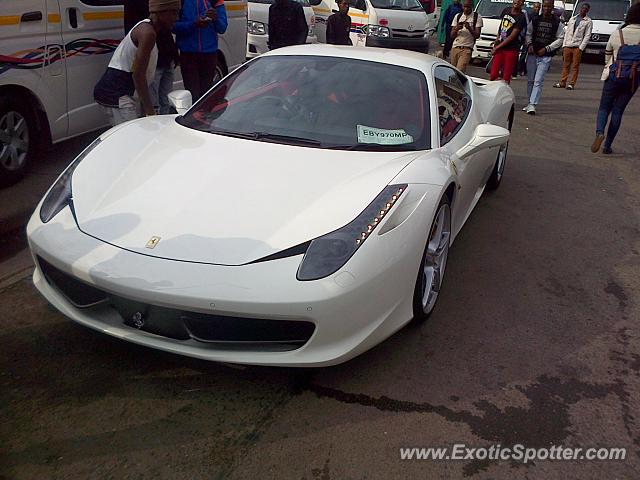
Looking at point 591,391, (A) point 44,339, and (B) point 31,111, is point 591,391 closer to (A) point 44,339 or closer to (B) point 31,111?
(A) point 44,339

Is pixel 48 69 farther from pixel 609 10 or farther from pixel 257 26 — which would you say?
pixel 609 10

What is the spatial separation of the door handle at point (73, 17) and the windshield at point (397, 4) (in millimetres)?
9101

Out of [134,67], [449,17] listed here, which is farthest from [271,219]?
[449,17]

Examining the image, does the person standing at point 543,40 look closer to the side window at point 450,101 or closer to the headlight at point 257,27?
the headlight at point 257,27

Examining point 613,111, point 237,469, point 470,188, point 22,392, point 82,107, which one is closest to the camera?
point 237,469

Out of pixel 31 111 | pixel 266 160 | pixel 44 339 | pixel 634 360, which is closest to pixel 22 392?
pixel 44 339

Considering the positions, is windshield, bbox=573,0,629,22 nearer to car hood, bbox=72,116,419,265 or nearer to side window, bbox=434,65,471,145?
side window, bbox=434,65,471,145

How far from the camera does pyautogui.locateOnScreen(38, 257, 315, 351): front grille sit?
8.07 feet

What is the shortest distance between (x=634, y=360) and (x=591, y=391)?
448 mm

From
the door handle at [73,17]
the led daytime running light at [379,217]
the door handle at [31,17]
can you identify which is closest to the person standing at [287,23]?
the door handle at [73,17]

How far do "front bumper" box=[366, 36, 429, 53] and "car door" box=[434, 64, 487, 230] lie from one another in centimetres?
898

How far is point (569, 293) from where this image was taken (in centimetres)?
381

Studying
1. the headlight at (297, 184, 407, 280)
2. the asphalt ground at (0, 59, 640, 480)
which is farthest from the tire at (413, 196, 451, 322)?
the headlight at (297, 184, 407, 280)

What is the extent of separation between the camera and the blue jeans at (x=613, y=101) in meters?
6.83
